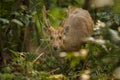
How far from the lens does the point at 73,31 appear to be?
7145 millimetres

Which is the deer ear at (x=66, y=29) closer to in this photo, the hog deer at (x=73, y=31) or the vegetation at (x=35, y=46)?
the hog deer at (x=73, y=31)

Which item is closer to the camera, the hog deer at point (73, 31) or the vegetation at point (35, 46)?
the vegetation at point (35, 46)

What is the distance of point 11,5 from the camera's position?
5590 mm

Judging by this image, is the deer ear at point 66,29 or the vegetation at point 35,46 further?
the deer ear at point 66,29

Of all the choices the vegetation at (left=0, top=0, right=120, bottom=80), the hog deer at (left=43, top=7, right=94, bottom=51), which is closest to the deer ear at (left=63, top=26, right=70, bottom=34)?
the hog deer at (left=43, top=7, right=94, bottom=51)

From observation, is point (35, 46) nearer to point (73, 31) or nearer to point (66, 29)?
point (66, 29)

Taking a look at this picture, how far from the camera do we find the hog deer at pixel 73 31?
6884 mm

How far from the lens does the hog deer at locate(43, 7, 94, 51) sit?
688cm

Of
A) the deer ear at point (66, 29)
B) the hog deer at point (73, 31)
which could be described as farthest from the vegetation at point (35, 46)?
the deer ear at point (66, 29)

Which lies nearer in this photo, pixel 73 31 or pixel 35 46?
pixel 35 46

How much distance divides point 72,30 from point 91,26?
38 cm

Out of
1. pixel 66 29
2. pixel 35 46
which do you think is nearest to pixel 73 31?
pixel 66 29

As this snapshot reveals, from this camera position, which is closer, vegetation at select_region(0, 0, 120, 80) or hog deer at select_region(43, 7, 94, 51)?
vegetation at select_region(0, 0, 120, 80)

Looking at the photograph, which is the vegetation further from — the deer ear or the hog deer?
the deer ear
